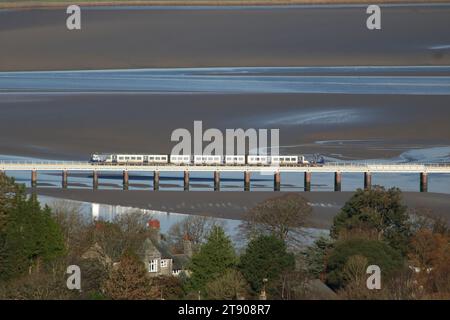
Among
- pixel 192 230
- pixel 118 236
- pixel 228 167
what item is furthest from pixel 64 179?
pixel 118 236

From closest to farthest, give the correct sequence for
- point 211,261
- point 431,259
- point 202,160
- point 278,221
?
1. point 211,261
2. point 431,259
3. point 278,221
4. point 202,160

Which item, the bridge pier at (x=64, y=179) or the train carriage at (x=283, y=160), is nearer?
the bridge pier at (x=64, y=179)

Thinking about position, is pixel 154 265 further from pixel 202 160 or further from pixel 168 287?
pixel 202 160

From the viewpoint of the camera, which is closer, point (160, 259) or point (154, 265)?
point (154, 265)

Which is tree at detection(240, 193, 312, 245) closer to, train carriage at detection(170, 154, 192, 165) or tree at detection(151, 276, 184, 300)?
tree at detection(151, 276, 184, 300)

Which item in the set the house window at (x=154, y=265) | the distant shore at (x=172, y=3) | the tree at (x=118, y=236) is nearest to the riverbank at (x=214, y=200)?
the tree at (x=118, y=236)

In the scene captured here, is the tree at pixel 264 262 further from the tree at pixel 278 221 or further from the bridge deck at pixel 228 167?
the bridge deck at pixel 228 167
